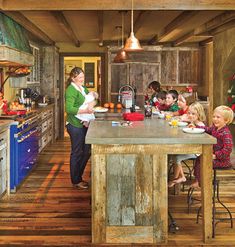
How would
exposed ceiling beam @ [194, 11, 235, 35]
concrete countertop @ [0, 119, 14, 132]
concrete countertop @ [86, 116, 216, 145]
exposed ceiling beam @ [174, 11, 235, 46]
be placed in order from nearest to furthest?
1. concrete countertop @ [86, 116, 216, 145]
2. concrete countertop @ [0, 119, 14, 132]
3. exposed ceiling beam @ [194, 11, 235, 35]
4. exposed ceiling beam @ [174, 11, 235, 46]

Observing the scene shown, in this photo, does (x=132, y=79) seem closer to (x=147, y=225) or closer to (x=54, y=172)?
(x=54, y=172)

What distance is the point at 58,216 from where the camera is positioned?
4.58 m

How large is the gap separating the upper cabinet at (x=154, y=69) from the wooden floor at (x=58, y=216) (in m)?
4.32

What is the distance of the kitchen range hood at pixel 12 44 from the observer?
555 cm

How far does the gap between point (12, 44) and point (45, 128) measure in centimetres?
288

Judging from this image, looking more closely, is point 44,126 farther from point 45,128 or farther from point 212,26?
point 212,26

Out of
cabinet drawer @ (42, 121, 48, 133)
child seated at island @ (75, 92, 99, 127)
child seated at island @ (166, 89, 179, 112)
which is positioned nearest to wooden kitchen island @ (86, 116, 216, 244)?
child seated at island @ (75, 92, 99, 127)

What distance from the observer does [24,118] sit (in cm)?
598

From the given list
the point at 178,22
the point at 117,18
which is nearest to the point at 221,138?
the point at 178,22

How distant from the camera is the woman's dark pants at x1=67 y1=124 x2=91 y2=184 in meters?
5.55

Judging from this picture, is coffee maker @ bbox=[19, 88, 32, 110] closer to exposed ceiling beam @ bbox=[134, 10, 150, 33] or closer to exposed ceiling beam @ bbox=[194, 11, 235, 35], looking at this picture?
exposed ceiling beam @ bbox=[134, 10, 150, 33]

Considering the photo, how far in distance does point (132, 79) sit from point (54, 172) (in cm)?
423

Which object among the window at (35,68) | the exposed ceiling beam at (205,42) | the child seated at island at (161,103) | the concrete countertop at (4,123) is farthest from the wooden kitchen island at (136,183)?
the exposed ceiling beam at (205,42)

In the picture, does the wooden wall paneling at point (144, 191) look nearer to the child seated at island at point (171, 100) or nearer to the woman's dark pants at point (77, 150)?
the woman's dark pants at point (77, 150)
